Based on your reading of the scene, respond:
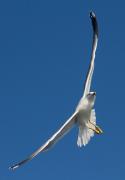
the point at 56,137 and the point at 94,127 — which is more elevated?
the point at 94,127

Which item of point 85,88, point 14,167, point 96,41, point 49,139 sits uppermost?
point 96,41

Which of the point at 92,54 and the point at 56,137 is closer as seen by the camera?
the point at 56,137

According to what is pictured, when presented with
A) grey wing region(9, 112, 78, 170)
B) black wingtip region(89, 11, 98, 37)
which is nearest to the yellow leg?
grey wing region(9, 112, 78, 170)

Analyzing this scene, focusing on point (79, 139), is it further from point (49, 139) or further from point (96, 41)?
point (96, 41)

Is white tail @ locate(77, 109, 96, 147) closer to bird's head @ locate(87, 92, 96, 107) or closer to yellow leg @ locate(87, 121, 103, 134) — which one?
yellow leg @ locate(87, 121, 103, 134)


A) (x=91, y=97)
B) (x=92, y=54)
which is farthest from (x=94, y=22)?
(x=91, y=97)

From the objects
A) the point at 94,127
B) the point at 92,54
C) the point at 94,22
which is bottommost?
the point at 94,127

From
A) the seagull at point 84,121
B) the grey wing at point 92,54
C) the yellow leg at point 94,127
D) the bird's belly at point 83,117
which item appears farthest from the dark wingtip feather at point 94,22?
the yellow leg at point 94,127

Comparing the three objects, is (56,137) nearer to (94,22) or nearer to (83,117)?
(83,117)

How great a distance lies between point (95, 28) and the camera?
19.9 metres

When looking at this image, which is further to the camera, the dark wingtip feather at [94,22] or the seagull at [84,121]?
the dark wingtip feather at [94,22]

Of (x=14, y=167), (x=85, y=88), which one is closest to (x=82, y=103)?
(x=85, y=88)

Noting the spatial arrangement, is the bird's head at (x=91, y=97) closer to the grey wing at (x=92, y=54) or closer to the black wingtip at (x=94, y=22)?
the grey wing at (x=92, y=54)

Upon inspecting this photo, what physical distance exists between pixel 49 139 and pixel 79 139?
1.28 metres
